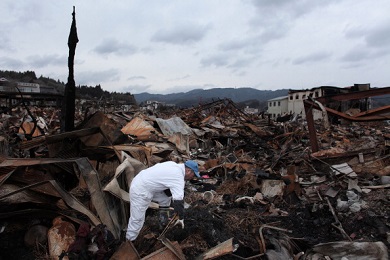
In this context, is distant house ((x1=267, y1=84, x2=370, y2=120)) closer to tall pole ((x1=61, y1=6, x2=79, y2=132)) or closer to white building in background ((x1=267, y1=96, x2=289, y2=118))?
white building in background ((x1=267, y1=96, x2=289, y2=118))

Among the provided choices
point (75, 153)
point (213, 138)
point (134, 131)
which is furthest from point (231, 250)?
point (213, 138)

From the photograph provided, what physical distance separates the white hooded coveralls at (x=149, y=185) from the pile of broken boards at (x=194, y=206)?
269mm

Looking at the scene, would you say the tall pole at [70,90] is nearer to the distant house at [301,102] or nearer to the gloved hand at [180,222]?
the gloved hand at [180,222]

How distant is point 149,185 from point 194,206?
6.69ft

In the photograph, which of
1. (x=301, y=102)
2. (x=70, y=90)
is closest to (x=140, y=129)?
(x=70, y=90)

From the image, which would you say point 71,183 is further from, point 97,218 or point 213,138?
point 213,138

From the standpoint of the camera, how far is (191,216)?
195 inches

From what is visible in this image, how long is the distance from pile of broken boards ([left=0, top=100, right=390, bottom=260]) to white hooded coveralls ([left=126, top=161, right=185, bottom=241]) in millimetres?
269

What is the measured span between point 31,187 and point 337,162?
6652mm

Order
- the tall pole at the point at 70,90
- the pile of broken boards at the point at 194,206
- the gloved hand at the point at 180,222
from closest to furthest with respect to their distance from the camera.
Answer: the pile of broken boards at the point at 194,206, the gloved hand at the point at 180,222, the tall pole at the point at 70,90

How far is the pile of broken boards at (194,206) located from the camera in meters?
3.76

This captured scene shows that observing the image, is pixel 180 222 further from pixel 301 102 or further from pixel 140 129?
pixel 301 102

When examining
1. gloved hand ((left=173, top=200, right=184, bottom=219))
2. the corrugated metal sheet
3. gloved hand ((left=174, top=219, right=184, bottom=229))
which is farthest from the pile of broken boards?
the corrugated metal sheet

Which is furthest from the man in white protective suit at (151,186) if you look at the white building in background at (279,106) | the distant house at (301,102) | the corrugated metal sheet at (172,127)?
the white building in background at (279,106)
